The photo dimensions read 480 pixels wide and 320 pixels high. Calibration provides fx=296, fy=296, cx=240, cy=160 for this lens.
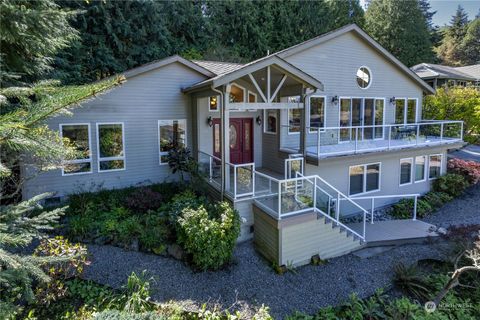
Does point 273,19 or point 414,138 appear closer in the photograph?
point 414,138

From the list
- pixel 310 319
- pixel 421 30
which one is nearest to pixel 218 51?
pixel 310 319

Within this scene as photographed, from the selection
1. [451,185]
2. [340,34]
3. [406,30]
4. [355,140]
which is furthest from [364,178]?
[406,30]

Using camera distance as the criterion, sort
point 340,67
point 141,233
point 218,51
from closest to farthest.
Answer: point 141,233 < point 340,67 < point 218,51

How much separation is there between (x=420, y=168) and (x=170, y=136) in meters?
12.0

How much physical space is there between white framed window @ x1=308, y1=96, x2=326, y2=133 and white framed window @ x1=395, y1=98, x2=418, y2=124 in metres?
5.13

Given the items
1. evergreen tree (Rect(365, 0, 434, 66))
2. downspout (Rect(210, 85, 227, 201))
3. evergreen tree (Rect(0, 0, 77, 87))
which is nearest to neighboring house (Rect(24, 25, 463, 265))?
downspout (Rect(210, 85, 227, 201))

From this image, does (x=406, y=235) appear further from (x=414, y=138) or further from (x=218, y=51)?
(x=218, y=51)

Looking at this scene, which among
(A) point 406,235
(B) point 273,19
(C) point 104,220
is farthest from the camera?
(B) point 273,19

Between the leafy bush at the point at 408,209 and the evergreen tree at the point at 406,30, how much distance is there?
Answer: 3183cm

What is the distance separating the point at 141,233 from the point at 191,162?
3544mm

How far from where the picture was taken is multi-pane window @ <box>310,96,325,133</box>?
12.9m

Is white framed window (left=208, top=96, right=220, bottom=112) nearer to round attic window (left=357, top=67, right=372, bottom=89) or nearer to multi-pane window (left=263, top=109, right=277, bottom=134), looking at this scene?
multi-pane window (left=263, top=109, right=277, bottom=134)

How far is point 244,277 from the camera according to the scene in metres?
7.62

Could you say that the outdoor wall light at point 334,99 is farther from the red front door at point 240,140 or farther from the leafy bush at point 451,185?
the leafy bush at point 451,185
